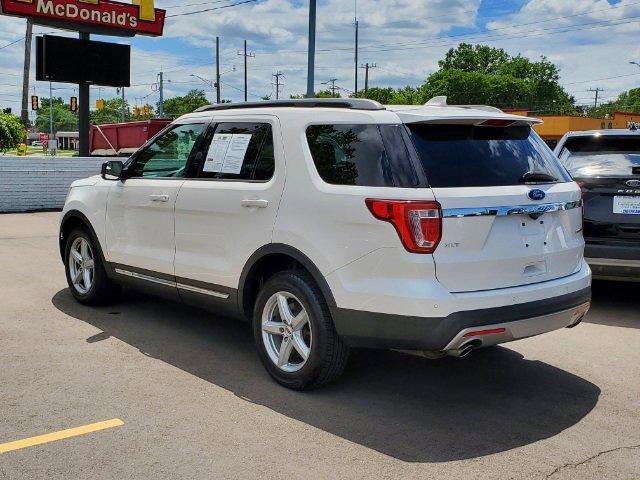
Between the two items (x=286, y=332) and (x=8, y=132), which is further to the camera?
(x=8, y=132)

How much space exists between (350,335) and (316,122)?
4.57 feet

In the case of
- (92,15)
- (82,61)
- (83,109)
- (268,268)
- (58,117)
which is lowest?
(268,268)

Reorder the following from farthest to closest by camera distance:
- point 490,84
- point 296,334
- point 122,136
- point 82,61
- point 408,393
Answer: point 490,84, point 122,136, point 82,61, point 408,393, point 296,334

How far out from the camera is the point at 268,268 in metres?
4.73

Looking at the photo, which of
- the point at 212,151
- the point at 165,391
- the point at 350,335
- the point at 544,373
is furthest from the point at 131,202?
the point at 544,373

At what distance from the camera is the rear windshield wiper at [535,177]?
4.24 metres

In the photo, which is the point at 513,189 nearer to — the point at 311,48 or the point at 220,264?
the point at 220,264

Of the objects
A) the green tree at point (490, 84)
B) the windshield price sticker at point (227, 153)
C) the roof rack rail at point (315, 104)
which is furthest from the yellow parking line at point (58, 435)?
the green tree at point (490, 84)

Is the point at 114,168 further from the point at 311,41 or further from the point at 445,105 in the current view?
the point at 311,41

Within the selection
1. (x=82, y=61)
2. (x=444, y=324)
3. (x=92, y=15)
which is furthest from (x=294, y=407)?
(x=92, y=15)

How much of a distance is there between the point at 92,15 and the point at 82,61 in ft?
4.80

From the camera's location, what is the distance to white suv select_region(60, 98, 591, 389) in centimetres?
380

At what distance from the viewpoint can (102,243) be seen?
6.17m

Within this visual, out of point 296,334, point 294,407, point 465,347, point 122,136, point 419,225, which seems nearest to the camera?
point 419,225
